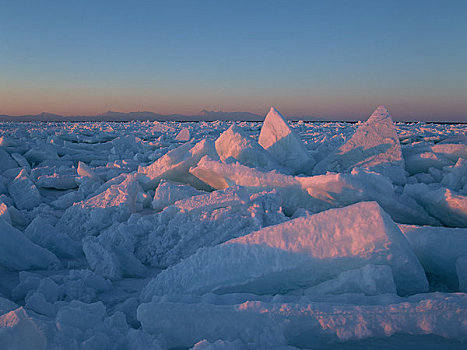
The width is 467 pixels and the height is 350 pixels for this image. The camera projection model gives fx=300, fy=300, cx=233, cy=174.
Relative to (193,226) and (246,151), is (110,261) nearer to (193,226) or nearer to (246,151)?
(193,226)

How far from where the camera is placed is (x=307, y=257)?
1.26 metres

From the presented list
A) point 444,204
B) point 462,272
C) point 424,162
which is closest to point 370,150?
point 424,162

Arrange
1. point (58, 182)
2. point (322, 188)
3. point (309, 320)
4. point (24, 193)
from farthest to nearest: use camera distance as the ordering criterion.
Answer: point (58, 182) → point (24, 193) → point (322, 188) → point (309, 320)

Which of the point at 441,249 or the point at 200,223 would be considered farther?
the point at 200,223

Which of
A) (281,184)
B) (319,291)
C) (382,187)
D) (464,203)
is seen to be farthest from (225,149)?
(319,291)

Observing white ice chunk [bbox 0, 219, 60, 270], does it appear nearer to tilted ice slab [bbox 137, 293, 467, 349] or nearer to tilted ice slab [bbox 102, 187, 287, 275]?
tilted ice slab [bbox 102, 187, 287, 275]

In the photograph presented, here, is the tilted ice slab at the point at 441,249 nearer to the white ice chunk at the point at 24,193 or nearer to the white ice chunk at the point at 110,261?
the white ice chunk at the point at 110,261

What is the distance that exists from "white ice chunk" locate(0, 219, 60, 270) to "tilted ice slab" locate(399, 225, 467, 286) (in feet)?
6.91

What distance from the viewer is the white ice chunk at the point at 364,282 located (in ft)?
3.64

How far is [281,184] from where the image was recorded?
2.59 m

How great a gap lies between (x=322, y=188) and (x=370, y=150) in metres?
1.74

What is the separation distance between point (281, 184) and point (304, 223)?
123 cm

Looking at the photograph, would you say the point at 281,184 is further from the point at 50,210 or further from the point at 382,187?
the point at 50,210

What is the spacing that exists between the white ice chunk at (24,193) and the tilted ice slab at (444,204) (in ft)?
13.0
